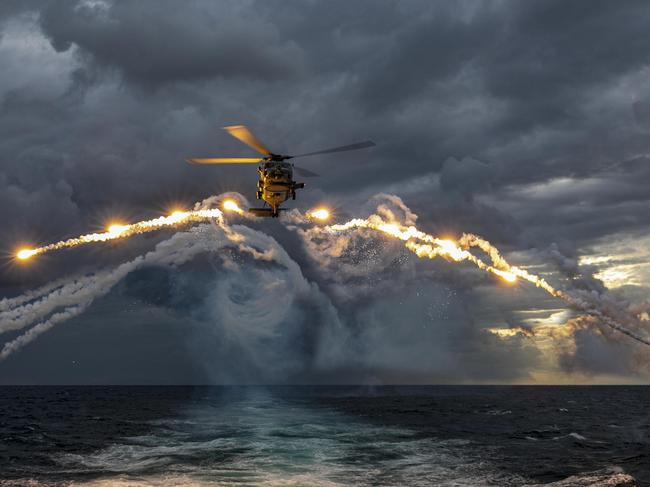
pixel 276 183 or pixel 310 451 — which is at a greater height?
pixel 276 183

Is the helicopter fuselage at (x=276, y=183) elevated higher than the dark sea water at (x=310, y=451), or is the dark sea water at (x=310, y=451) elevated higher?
the helicopter fuselage at (x=276, y=183)

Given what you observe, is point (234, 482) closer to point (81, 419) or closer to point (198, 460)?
point (198, 460)

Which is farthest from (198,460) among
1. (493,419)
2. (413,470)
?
(493,419)

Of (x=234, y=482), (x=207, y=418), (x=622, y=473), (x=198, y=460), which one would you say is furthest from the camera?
(x=207, y=418)

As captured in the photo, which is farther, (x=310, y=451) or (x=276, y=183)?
(x=310, y=451)

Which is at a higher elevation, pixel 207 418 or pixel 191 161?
pixel 191 161

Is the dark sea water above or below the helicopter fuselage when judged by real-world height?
below

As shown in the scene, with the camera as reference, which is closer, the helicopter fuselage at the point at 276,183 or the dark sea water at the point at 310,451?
the helicopter fuselage at the point at 276,183

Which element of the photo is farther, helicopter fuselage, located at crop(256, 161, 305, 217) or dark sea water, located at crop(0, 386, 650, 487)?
dark sea water, located at crop(0, 386, 650, 487)
